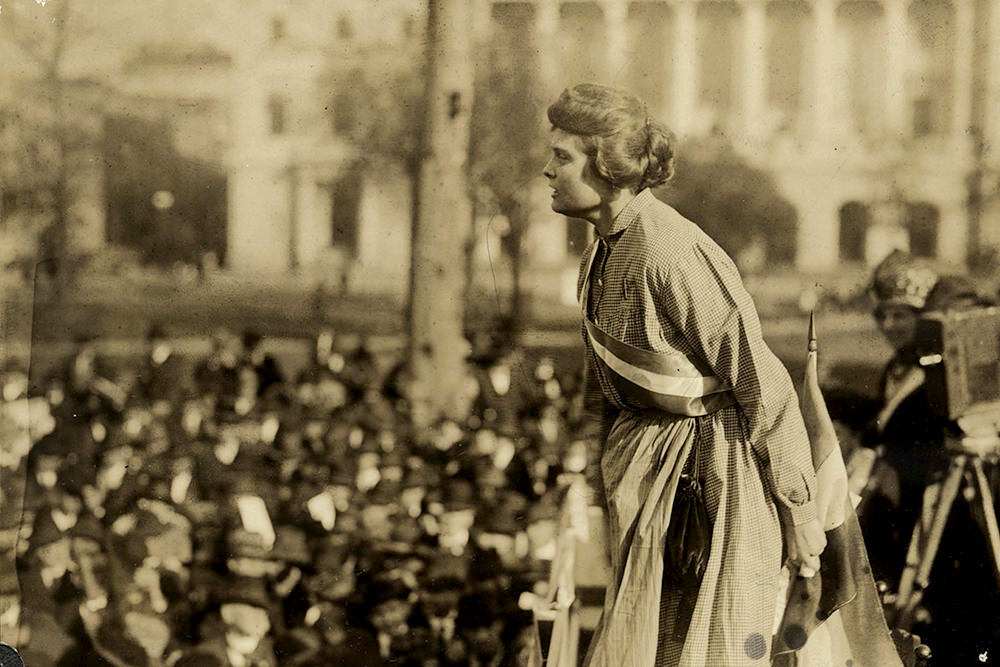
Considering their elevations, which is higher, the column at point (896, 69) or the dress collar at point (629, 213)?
the column at point (896, 69)

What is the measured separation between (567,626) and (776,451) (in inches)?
39.5

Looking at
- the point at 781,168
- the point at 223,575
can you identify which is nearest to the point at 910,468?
the point at 781,168

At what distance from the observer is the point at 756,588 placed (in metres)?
3.32

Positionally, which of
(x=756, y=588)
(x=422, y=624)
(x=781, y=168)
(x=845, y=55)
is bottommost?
(x=422, y=624)

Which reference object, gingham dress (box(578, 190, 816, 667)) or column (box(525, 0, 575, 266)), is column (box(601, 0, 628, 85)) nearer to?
column (box(525, 0, 575, 266))

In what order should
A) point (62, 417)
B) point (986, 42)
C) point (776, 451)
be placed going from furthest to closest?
point (62, 417)
point (986, 42)
point (776, 451)

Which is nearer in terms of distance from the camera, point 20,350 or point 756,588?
point 756,588

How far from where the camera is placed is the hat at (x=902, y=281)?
3855 millimetres

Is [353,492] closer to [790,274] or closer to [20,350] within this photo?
[20,350]

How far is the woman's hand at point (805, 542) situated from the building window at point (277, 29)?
2.10 metres

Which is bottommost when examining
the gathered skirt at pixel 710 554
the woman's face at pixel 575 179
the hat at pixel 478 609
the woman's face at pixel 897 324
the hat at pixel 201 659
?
the hat at pixel 201 659

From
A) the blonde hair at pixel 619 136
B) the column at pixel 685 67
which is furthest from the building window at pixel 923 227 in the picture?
the blonde hair at pixel 619 136

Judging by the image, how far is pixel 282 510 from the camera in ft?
13.2

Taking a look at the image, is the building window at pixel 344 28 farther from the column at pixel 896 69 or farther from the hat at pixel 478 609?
the hat at pixel 478 609
